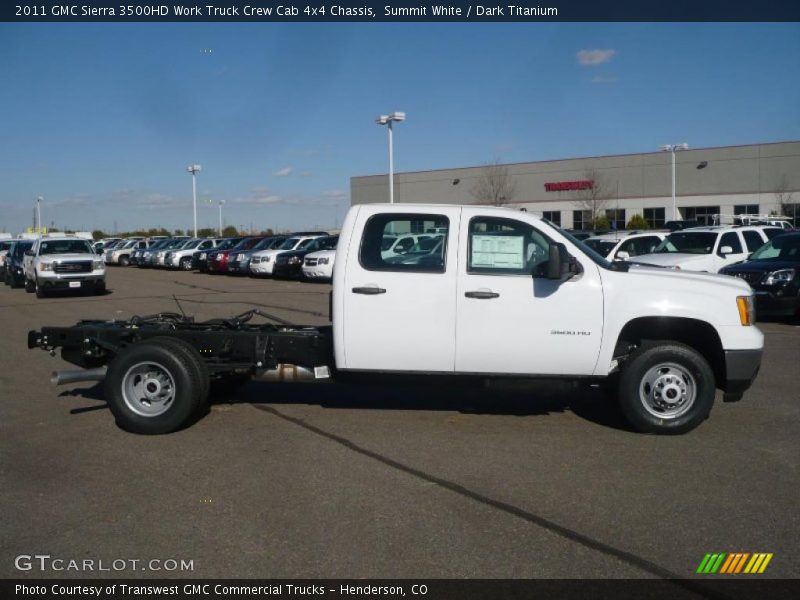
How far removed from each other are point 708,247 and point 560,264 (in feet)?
42.8

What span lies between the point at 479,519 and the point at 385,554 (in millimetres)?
809

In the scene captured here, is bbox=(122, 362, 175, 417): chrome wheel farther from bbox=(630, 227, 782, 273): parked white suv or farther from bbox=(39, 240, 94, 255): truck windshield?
bbox=(39, 240, 94, 255): truck windshield

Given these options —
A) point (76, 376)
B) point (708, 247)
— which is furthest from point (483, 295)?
point (708, 247)

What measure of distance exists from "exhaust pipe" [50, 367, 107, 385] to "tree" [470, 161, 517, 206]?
52486mm

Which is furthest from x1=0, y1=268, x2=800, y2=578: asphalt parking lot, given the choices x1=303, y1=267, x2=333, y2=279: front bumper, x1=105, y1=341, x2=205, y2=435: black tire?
x1=303, y1=267, x2=333, y2=279: front bumper

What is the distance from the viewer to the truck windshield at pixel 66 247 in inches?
983

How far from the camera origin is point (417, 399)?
29.4 ft

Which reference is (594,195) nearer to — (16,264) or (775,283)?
(16,264)

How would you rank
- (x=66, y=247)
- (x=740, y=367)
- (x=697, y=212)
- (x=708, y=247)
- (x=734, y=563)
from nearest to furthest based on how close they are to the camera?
(x=734, y=563) → (x=740, y=367) → (x=708, y=247) → (x=66, y=247) → (x=697, y=212)

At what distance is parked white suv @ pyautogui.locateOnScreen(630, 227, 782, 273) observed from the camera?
58.6 ft

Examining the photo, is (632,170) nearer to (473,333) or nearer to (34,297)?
(34,297)

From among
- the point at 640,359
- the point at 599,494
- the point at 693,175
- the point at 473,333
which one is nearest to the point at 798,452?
the point at 640,359

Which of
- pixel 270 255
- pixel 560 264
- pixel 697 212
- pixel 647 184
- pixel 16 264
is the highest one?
pixel 647 184

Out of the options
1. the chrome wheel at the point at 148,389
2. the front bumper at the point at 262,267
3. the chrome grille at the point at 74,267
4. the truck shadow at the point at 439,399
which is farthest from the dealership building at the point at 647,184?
the chrome wheel at the point at 148,389
